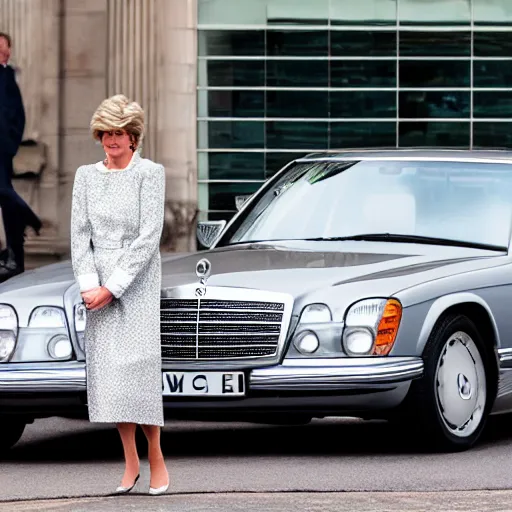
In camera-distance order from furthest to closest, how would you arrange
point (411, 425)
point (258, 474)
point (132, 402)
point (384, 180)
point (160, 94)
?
point (160, 94)
point (384, 180)
point (411, 425)
point (258, 474)
point (132, 402)

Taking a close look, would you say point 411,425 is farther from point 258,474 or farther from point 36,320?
point 36,320

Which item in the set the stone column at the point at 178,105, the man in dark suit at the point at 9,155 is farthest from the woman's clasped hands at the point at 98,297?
the stone column at the point at 178,105

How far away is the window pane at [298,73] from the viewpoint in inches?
812

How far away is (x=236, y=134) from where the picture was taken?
67.5 ft

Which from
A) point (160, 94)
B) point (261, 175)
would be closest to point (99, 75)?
point (160, 94)

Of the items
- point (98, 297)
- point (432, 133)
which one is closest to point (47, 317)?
point (98, 297)

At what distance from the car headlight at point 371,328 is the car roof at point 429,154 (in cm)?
169

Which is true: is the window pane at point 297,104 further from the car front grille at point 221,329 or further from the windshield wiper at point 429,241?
the car front grille at point 221,329

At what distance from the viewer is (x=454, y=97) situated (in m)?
20.7

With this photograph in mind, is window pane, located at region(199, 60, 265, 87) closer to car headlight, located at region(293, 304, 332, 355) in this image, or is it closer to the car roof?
the car roof

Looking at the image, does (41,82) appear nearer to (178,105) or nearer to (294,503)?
(178,105)

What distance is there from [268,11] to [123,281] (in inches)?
511

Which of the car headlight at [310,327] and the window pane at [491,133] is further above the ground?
the window pane at [491,133]

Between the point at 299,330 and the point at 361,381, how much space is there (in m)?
0.36
